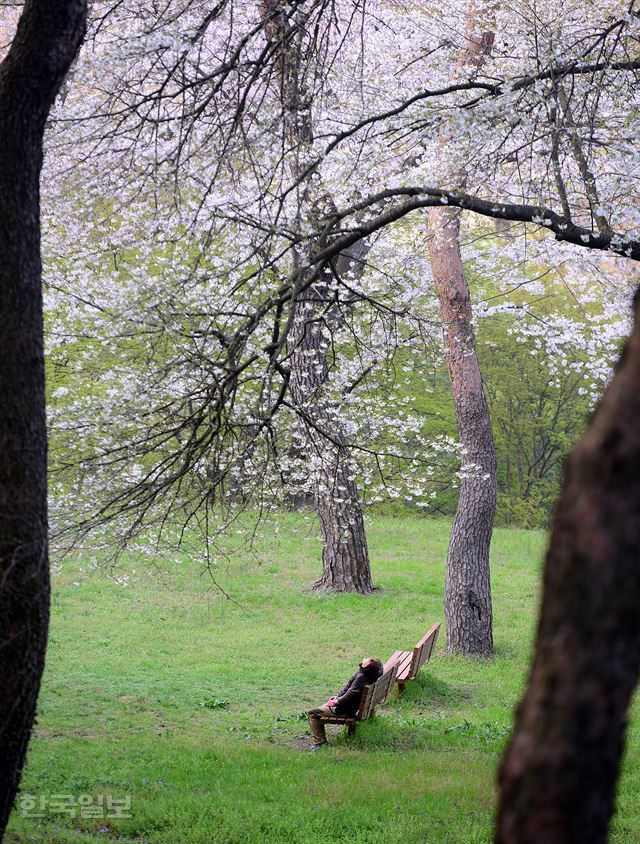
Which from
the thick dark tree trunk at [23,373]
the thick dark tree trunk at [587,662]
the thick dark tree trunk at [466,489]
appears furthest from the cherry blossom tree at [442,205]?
the thick dark tree trunk at [23,373]

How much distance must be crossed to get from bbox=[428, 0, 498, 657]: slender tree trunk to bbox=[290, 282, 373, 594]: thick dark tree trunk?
1.69m

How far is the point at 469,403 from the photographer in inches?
481

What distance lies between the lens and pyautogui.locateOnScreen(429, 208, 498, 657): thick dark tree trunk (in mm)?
11953

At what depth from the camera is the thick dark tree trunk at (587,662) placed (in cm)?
141

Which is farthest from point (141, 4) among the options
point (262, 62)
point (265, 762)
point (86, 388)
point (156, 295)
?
point (86, 388)

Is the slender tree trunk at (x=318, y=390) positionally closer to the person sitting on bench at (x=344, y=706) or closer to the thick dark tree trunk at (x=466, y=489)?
the thick dark tree trunk at (x=466, y=489)

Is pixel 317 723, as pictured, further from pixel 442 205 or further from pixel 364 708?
pixel 442 205

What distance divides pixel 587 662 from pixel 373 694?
6.46 metres

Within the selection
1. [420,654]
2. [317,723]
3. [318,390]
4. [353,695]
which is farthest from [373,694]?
[318,390]

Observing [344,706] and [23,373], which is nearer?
[23,373]

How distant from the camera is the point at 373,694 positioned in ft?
24.9

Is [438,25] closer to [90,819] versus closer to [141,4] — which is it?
[141,4]

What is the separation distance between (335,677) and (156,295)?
21.6 ft

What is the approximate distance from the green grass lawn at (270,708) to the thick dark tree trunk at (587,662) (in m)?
3.95
